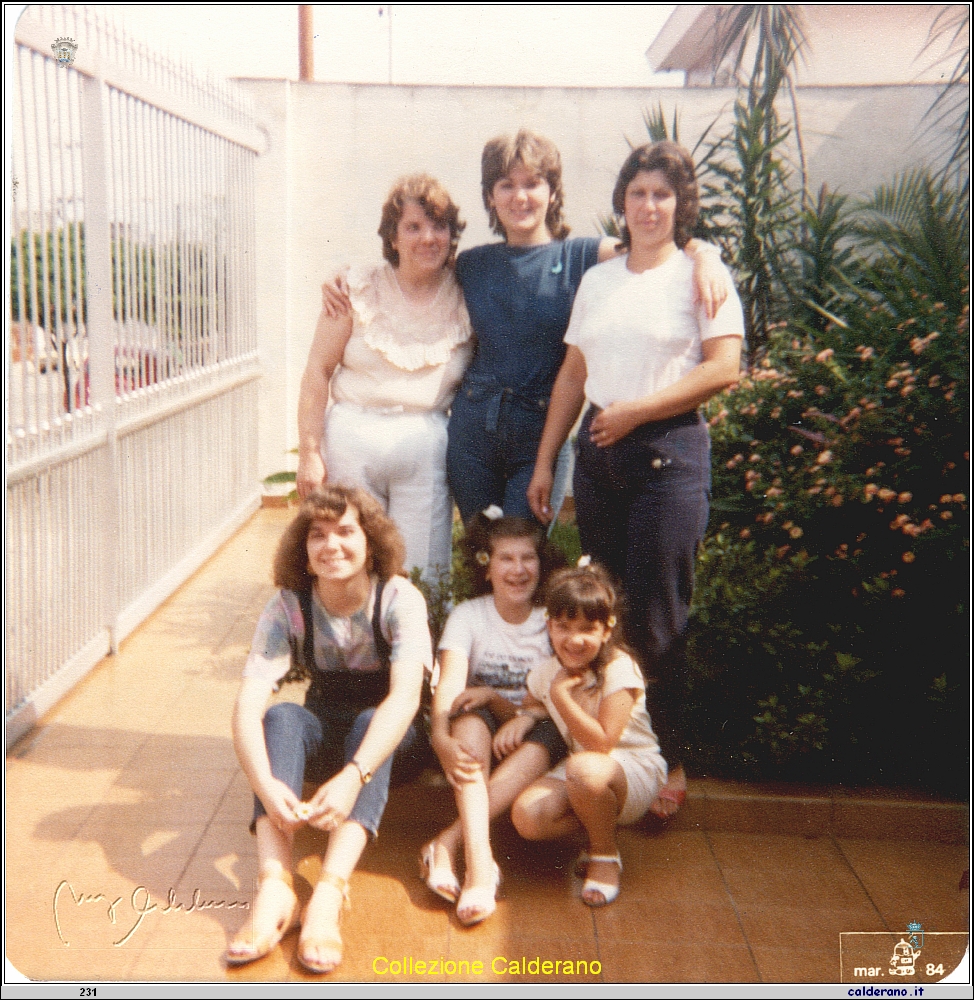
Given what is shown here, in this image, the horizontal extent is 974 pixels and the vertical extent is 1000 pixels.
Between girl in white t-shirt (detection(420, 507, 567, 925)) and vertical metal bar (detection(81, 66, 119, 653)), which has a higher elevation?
vertical metal bar (detection(81, 66, 119, 653))

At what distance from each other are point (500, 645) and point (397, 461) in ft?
2.02

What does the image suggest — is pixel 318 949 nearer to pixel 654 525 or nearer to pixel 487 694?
pixel 487 694

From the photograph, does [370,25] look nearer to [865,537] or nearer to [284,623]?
[284,623]

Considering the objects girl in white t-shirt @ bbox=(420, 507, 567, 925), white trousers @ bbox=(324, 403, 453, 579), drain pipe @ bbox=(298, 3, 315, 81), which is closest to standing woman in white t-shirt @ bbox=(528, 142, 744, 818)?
girl in white t-shirt @ bbox=(420, 507, 567, 925)

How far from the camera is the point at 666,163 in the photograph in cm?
271

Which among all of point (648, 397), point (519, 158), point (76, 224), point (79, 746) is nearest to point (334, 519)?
point (648, 397)

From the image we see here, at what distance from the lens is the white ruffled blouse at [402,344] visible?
3084 mm

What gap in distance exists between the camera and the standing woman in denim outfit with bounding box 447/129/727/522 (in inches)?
117

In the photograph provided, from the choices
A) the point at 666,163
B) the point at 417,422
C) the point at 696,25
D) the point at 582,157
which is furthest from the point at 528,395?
the point at 582,157

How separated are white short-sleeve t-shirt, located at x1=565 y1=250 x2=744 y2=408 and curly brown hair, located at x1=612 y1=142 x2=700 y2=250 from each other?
10 cm

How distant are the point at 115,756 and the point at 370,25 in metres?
2.35

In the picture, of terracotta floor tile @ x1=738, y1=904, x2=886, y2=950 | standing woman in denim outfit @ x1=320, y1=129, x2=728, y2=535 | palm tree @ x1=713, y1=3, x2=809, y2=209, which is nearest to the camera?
terracotta floor tile @ x1=738, y1=904, x2=886, y2=950

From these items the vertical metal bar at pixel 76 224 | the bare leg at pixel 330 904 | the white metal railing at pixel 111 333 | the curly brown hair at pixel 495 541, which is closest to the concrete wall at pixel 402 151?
the white metal railing at pixel 111 333
